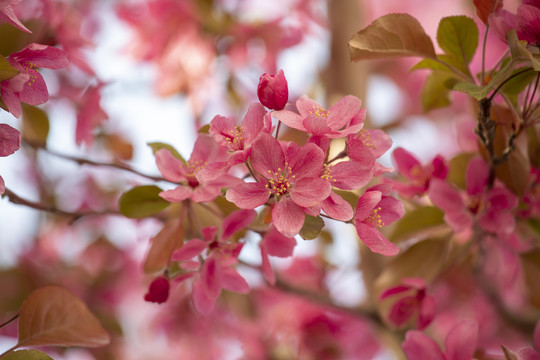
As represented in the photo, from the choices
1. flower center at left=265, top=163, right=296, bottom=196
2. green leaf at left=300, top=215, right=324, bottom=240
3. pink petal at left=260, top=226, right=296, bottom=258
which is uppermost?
flower center at left=265, top=163, right=296, bottom=196

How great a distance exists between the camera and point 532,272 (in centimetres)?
77

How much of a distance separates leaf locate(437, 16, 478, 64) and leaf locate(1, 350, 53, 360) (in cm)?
54

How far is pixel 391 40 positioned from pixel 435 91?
0.13m

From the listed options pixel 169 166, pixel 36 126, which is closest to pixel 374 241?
pixel 169 166

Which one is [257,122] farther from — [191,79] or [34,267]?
[34,267]

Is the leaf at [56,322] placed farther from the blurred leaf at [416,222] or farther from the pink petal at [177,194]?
the blurred leaf at [416,222]

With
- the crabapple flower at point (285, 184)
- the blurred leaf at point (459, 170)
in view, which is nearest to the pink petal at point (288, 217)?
the crabapple flower at point (285, 184)

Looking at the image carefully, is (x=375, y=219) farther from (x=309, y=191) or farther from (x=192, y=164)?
(x=192, y=164)

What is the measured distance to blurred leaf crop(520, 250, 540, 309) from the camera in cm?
76

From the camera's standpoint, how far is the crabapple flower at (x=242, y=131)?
0.47 m

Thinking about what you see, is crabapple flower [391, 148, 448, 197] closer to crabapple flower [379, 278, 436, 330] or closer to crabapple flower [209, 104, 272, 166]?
crabapple flower [379, 278, 436, 330]

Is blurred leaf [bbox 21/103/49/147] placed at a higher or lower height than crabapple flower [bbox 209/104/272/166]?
lower

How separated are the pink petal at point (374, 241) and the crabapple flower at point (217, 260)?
13 cm

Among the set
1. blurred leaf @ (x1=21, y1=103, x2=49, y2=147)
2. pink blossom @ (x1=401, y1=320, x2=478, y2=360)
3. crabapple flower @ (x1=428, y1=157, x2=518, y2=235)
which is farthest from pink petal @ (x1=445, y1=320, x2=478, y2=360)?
blurred leaf @ (x1=21, y1=103, x2=49, y2=147)
